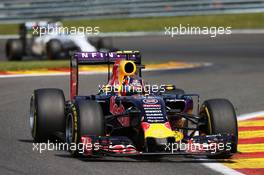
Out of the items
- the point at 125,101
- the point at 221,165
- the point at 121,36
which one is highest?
the point at 121,36

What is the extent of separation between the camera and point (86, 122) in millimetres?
9117

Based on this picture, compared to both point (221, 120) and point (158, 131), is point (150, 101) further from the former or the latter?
point (221, 120)

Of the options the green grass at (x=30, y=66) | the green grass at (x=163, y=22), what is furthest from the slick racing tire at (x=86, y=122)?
the green grass at (x=163, y=22)

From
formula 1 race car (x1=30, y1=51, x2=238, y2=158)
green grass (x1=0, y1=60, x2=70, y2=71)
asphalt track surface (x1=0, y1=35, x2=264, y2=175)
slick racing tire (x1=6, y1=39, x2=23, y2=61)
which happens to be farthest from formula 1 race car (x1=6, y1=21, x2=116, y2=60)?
formula 1 race car (x1=30, y1=51, x2=238, y2=158)

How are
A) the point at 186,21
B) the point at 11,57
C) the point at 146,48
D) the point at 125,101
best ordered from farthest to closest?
the point at 186,21 < the point at 146,48 < the point at 11,57 < the point at 125,101

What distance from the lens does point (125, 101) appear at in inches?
385

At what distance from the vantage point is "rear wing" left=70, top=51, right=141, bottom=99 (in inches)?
438

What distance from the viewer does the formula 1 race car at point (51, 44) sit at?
24562mm

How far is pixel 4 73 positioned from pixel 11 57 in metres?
5.78

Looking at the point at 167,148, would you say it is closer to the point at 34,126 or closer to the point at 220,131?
the point at 220,131

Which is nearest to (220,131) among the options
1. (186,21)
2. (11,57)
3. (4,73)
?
(4,73)

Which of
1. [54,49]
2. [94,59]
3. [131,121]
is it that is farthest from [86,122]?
[54,49]

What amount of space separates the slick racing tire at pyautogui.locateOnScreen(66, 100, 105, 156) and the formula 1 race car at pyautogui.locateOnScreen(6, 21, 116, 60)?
14.8 metres

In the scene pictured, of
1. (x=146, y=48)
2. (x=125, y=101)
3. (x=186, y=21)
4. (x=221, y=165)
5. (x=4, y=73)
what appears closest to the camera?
(x=221, y=165)
